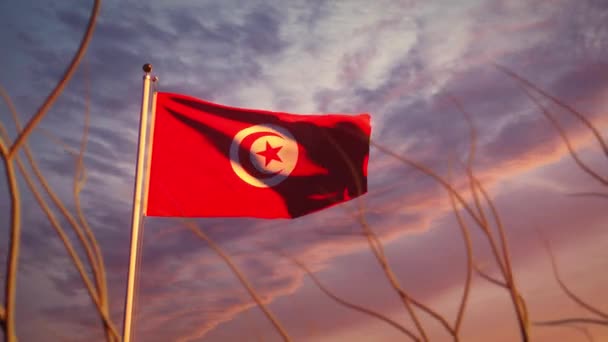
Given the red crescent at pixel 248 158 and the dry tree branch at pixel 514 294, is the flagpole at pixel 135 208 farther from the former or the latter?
the dry tree branch at pixel 514 294

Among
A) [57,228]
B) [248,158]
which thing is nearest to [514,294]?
[57,228]

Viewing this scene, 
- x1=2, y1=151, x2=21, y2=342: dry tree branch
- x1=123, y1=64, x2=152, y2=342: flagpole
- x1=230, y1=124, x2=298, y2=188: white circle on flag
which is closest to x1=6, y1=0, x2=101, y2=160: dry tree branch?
x1=2, y1=151, x2=21, y2=342: dry tree branch

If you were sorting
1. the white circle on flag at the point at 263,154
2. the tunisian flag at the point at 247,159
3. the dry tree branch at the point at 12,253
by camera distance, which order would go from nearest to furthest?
the dry tree branch at the point at 12,253 < the tunisian flag at the point at 247,159 < the white circle on flag at the point at 263,154

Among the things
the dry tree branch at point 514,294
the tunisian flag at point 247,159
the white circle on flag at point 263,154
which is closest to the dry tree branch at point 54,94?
the dry tree branch at point 514,294

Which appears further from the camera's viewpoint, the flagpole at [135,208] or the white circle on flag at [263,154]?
the white circle on flag at [263,154]

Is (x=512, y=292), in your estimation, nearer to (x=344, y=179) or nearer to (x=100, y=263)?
(x=100, y=263)

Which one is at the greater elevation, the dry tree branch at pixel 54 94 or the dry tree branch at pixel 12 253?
the dry tree branch at pixel 54 94

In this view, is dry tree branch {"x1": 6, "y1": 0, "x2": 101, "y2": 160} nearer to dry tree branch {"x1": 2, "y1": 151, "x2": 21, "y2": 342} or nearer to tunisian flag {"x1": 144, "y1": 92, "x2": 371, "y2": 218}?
dry tree branch {"x1": 2, "y1": 151, "x2": 21, "y2": 342}

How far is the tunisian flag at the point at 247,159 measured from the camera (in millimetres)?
8000

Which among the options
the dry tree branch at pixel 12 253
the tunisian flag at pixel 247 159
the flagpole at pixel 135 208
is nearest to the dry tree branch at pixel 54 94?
the dry tree branch at pixel 12 253

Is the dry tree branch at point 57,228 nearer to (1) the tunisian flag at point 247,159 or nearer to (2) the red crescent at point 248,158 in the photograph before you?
(1) the tunisian flag at point 247,159

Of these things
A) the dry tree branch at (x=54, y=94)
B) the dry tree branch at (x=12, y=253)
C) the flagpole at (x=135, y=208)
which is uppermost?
the flagpole at (x=135, y=208)

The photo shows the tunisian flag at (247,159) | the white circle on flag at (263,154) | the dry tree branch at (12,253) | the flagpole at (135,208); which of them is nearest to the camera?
the dry tree branch at (12,253)

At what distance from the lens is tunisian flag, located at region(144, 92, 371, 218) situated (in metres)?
8.00
